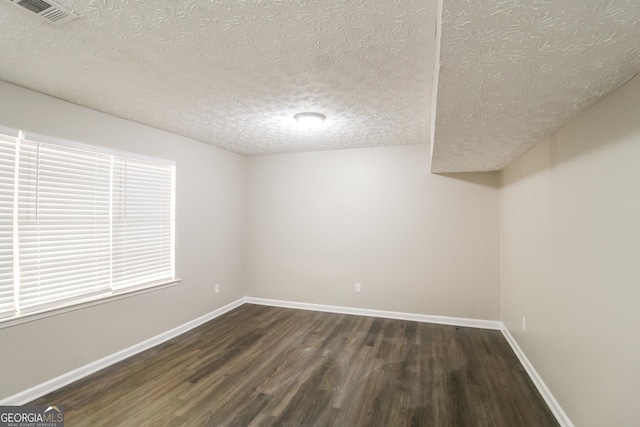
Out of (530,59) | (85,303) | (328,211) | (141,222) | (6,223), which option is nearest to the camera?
(530,59)

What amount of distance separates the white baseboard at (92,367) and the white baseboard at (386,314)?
1084 millimetres

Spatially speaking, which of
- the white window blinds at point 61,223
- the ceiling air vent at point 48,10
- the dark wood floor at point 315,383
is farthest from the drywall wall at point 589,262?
the white window blinds at point 61,223

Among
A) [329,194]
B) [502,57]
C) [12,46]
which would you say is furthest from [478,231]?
[12,46]

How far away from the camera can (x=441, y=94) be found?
144 cm

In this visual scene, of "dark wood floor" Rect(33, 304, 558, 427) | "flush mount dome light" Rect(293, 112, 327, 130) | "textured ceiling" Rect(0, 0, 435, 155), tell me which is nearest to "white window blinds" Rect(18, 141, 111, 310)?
"textured ceiling" Rect(0, 0, 435, 155)

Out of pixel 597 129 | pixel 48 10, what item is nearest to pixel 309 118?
pixel 48 10

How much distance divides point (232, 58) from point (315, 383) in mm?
2593

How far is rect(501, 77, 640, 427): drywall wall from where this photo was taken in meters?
1.30

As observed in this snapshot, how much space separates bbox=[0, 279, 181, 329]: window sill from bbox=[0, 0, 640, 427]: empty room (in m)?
0.02

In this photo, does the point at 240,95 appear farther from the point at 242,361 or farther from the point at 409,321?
the point at 409,321

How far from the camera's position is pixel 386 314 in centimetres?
394

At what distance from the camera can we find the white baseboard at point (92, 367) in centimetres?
208

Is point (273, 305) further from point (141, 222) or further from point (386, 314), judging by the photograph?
point (141, 222)

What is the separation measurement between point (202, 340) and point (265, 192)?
2.35 meters
